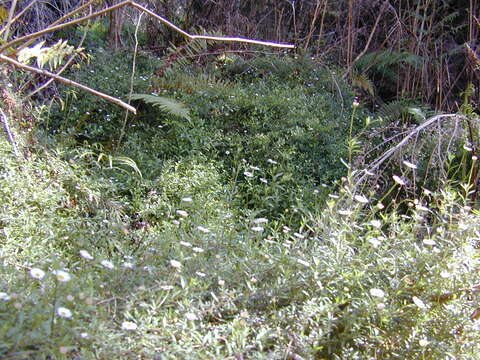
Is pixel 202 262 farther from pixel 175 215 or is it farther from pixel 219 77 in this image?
pixel 219 77

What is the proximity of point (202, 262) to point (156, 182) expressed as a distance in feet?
5.01

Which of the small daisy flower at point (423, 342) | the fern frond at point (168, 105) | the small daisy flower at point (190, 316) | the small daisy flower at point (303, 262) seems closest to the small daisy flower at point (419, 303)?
the small daisy flower at point (423, 342)

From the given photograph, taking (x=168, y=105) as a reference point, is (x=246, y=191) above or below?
below

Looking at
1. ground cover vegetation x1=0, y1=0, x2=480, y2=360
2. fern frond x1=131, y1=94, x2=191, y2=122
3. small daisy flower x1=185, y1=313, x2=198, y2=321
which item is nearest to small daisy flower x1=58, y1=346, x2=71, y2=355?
ground cover vegetation x1=0, y1=0, x2=480, y2=360

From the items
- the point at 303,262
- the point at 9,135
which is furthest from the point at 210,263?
the point at 9,135

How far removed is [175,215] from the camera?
3416 millimetres

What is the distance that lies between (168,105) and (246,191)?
3.54ft

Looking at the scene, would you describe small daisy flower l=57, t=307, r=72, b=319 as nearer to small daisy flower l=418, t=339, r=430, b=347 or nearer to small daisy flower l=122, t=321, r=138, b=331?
small daisy flower l=122, t=321, r=138, b=331

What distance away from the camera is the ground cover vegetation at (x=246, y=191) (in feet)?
6.22

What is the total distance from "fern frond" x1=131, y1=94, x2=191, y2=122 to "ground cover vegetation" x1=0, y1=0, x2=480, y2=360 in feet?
0.11

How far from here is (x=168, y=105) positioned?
449cm

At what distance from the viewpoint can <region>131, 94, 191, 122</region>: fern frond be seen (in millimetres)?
4431

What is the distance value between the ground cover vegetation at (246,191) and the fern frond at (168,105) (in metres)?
0.03

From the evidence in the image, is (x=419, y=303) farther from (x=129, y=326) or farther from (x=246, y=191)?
(x=246, y=191)
